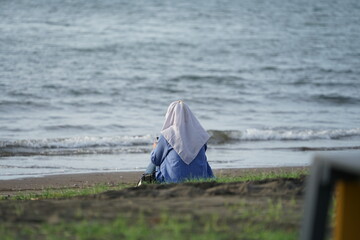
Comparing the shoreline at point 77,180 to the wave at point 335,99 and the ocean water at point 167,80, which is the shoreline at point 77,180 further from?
the wave at point 335,99

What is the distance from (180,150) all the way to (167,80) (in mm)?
16671

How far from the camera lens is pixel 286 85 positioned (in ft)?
82.7

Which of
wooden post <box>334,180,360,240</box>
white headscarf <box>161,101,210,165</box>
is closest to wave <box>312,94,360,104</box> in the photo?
white headscarf <box>161,101,210,165</box>

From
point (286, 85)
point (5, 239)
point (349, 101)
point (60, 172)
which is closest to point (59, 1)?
point (286, 85)

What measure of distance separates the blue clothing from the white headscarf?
8 cm

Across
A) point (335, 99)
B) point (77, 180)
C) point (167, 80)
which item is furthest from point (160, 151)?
point (167, 80)

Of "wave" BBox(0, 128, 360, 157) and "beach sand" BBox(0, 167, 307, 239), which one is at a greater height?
"beach sand" BBox(0, 167, 307, 239)

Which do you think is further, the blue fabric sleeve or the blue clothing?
the blue fabric sleeve

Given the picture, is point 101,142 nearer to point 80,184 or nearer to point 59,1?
point 80,184

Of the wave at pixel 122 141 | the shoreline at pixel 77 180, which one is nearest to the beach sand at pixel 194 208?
the shoreline at pixel 77 180

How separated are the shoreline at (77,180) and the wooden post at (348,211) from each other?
707 centimetres

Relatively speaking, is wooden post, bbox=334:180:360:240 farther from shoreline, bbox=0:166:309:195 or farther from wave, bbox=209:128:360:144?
wave, bbox=209:128:360:144

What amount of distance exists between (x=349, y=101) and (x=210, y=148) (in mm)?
8161

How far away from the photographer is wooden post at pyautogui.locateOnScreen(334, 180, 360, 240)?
4090 mm
